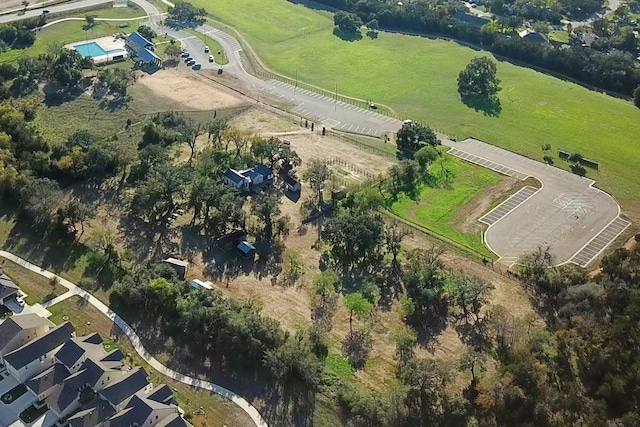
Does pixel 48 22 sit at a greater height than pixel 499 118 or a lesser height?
greater

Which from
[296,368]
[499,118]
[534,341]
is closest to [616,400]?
[534,341]

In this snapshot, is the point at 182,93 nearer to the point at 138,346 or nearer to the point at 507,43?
the point at 138,346

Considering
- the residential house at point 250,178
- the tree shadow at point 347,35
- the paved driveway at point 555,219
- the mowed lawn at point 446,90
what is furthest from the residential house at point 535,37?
the residential house at point 250,178

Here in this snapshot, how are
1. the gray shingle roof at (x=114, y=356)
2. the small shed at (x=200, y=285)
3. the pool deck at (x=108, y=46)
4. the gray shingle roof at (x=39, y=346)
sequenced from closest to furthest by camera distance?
the gray shingle roof at (x=39, y=346), the gray shingle roof at (x=114, y=356), the small shed at (x=200, y=285), the pool deck at (x=108, y=46)

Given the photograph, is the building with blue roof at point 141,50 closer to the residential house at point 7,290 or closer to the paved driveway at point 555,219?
the paved driveway at point 555,219

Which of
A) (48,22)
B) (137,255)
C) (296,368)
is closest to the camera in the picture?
(296,368)

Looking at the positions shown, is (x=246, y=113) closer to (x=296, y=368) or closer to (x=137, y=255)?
(x=137, y=255)

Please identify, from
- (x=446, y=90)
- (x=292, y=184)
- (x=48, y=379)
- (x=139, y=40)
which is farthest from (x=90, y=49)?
(x=48, y=379)
